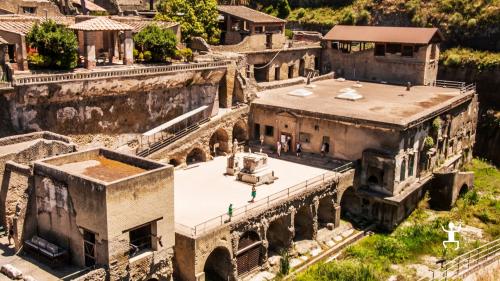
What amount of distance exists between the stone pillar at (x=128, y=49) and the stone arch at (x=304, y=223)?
16.9 m

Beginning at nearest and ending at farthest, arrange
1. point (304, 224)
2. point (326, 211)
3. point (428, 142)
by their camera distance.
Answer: point (304, 224), point (326, 211), point (428, 142)

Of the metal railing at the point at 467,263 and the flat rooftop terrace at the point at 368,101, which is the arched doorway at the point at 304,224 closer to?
the metal railing at the point at 467,263

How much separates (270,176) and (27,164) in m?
15.7

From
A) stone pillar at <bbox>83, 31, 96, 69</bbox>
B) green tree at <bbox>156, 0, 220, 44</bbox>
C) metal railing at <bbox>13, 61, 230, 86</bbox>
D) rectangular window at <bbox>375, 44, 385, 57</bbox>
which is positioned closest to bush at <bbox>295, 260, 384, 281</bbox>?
metal railing at <bbox>13, 61, 230, 86</bbox>

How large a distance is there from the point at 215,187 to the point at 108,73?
10231 millimetres

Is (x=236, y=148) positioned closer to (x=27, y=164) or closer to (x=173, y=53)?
(x=173, y=53)

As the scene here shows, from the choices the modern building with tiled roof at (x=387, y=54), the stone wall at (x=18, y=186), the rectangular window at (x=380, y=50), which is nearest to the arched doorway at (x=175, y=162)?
the stone wall at (x=18, y=186)

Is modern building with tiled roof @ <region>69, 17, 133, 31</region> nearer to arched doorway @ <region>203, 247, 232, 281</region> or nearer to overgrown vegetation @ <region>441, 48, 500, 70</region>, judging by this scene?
arched doorway @ <region>203, 247, 232, 281</region>

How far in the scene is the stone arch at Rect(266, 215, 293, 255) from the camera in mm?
35875

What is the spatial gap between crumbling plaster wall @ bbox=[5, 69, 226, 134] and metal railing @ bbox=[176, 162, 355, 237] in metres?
11.1

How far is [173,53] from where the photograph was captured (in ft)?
149

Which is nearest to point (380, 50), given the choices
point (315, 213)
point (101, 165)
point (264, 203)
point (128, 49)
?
point (315, 213)

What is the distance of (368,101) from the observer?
47812 millimetres

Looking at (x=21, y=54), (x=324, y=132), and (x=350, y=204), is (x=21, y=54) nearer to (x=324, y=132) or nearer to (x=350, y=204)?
(x=324, y=132)
